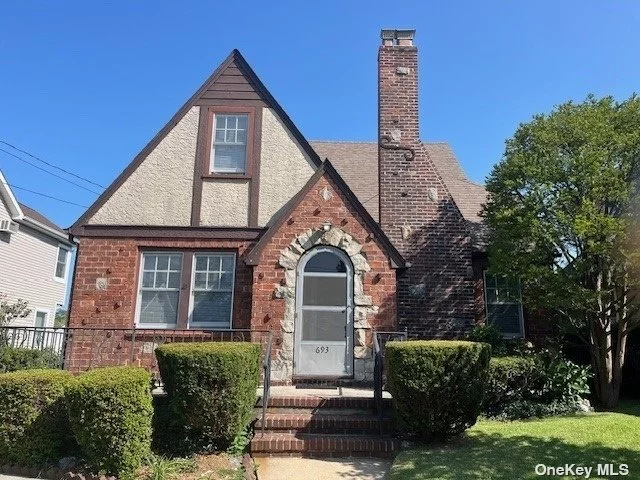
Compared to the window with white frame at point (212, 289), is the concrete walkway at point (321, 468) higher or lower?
lower

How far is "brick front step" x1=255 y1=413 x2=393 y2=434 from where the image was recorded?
267 inches

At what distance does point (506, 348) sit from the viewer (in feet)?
31.8

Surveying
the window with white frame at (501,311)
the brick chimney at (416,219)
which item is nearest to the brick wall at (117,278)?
the brick chimney at (416,219)

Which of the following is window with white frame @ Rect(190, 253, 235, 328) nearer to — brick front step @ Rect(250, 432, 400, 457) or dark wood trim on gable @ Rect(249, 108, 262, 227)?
dark wood trim on gable @ Rect(249, 108, 262, 227)

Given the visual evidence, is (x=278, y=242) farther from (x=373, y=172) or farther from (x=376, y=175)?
(x=373, y=172)

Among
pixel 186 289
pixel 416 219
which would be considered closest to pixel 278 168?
pixel 186 289

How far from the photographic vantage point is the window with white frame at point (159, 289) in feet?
32.2

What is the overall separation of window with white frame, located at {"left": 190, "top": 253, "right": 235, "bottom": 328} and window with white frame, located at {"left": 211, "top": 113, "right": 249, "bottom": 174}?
1.97 m

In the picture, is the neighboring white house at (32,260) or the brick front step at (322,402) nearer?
the brick front step at (322,402)

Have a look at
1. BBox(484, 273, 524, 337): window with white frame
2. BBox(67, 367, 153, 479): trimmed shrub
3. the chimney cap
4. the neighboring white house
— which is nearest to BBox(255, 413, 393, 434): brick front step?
BBox(67, 367, 153, 479): trimmed shrub

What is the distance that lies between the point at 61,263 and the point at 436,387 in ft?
64.5

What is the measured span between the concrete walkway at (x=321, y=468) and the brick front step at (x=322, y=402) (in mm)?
1029

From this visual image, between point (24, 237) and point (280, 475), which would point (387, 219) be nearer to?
point (280, 475)

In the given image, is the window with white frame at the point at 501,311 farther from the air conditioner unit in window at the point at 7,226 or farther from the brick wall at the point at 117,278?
the air conditioner unit in window at the point at 7,226
